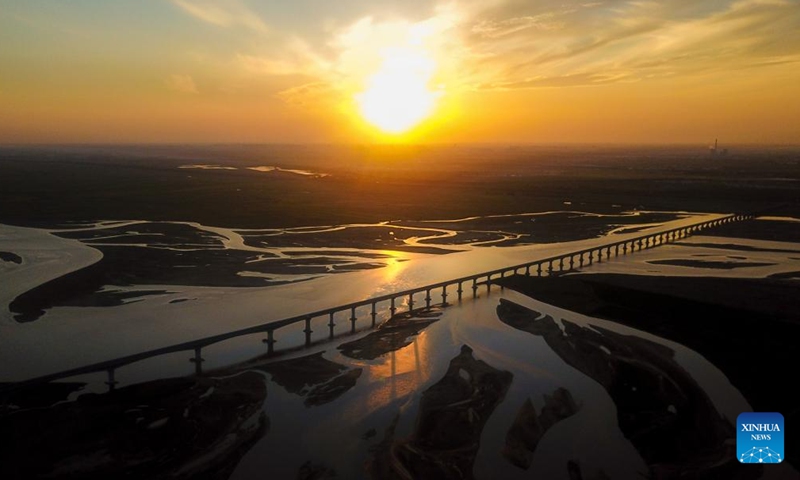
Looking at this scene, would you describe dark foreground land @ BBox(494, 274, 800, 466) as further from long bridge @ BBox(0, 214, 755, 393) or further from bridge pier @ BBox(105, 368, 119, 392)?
bridge pier @ BBox(105, 368, 119, 392)

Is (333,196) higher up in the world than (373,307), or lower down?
higher up

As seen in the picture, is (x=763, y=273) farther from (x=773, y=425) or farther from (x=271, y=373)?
(x=271, y=373)

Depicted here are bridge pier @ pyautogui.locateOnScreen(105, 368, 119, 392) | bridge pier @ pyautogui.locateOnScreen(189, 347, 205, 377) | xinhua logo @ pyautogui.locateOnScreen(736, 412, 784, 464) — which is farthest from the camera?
bridge pier @ pyautogui.locateOnScreen(189, 347, 205, 377)

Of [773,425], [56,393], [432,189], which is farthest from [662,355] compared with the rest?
[432,189]

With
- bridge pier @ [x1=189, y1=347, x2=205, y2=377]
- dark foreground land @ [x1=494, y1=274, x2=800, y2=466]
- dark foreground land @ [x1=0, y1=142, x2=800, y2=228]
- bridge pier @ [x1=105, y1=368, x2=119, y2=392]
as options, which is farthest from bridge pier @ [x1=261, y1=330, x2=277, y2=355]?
dark foreground land @ [x1=0, y1=142, x2=800, y2=228]

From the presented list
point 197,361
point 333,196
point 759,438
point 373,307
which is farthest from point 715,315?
point 333,196

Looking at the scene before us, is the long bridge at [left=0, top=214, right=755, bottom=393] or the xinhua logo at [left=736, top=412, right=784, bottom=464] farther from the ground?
the xinhua logo at [left=736, top=412, right=784, bottom=464]

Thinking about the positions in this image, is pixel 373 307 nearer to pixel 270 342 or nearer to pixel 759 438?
pixel 270 342
